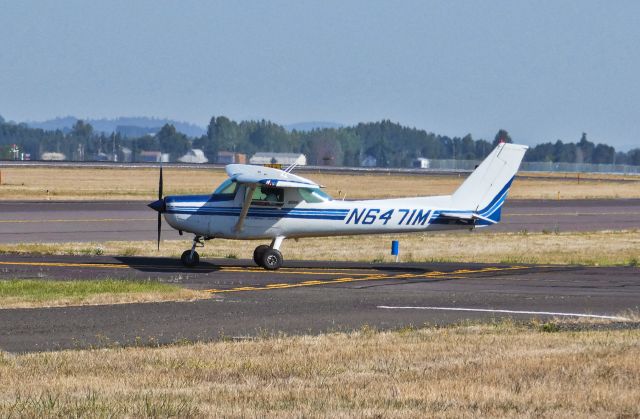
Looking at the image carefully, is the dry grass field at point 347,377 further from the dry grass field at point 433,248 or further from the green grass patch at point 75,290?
the dry grass field at point 433,248

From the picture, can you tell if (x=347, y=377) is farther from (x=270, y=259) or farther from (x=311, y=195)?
(x=311, y=195)

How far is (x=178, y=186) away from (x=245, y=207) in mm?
56660

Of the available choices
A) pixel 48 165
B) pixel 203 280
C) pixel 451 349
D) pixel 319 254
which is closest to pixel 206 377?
pixel 451 349

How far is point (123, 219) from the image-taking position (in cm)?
4712

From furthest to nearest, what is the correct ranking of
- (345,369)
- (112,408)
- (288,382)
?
(345,369) < (288,382) < (112,408)

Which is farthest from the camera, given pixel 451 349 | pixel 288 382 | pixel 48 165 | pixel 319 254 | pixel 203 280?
pixel 48 165

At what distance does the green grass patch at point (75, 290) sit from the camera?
19.6 meters

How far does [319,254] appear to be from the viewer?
33719 mm

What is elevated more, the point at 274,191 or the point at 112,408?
the point at 274,191

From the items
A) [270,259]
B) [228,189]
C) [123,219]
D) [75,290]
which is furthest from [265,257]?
[123,219]

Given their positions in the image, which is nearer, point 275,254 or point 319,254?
point 275,254

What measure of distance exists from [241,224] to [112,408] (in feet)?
56.0

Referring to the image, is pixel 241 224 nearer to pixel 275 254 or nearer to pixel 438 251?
pixel 275 254

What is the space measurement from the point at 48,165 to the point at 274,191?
93.1 m
